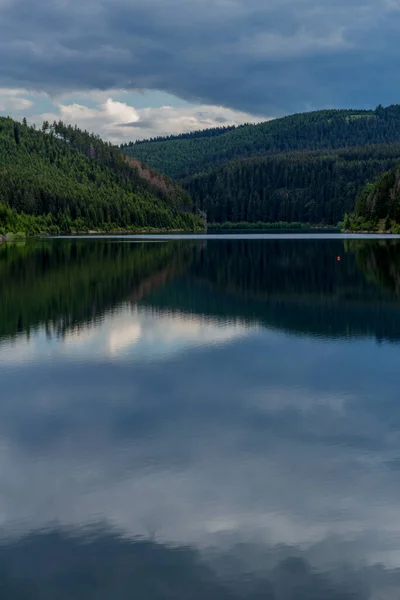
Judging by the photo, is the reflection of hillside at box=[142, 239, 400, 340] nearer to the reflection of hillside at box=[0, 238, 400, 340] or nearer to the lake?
the reflection of hillside at box=[0, 238, 400, 340]

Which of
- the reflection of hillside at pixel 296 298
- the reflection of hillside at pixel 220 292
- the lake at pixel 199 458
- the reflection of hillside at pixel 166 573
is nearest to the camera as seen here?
the reflection of hillside at pixel 166 573

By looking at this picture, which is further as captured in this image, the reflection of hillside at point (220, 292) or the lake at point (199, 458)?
the reflection of hillside at point (220, 292)

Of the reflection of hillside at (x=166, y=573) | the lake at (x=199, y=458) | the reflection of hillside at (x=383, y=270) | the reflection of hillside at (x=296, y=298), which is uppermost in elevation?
the reflection of hillside at (x=383, y=270)

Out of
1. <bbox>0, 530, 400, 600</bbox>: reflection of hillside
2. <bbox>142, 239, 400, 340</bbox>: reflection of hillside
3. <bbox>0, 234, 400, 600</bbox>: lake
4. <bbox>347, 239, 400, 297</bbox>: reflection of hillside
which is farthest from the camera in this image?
<bbox>347, 239, 400, 297</bbox>: reflection of hillside

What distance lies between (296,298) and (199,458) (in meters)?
32.3

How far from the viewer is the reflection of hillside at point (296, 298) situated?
123 feet

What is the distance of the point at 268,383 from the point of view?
2461 cm

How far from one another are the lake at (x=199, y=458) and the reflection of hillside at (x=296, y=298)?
0.59 metres

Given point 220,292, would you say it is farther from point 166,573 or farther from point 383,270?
point 166,573

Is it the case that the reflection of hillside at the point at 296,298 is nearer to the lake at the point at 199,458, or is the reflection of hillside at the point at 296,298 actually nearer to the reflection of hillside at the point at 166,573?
the lake at the point at 199,458

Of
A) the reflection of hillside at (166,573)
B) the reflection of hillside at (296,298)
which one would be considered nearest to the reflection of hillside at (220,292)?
the reflection of hillside at (296,298)

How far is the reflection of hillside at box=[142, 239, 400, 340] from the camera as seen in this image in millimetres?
37375

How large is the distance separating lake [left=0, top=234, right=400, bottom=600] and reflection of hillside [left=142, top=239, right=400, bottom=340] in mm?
587

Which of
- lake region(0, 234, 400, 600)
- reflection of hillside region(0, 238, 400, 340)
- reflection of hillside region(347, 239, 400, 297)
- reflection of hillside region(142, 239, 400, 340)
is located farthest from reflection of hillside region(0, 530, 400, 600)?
reflection of hillside region(347, 239, 400, 297)
